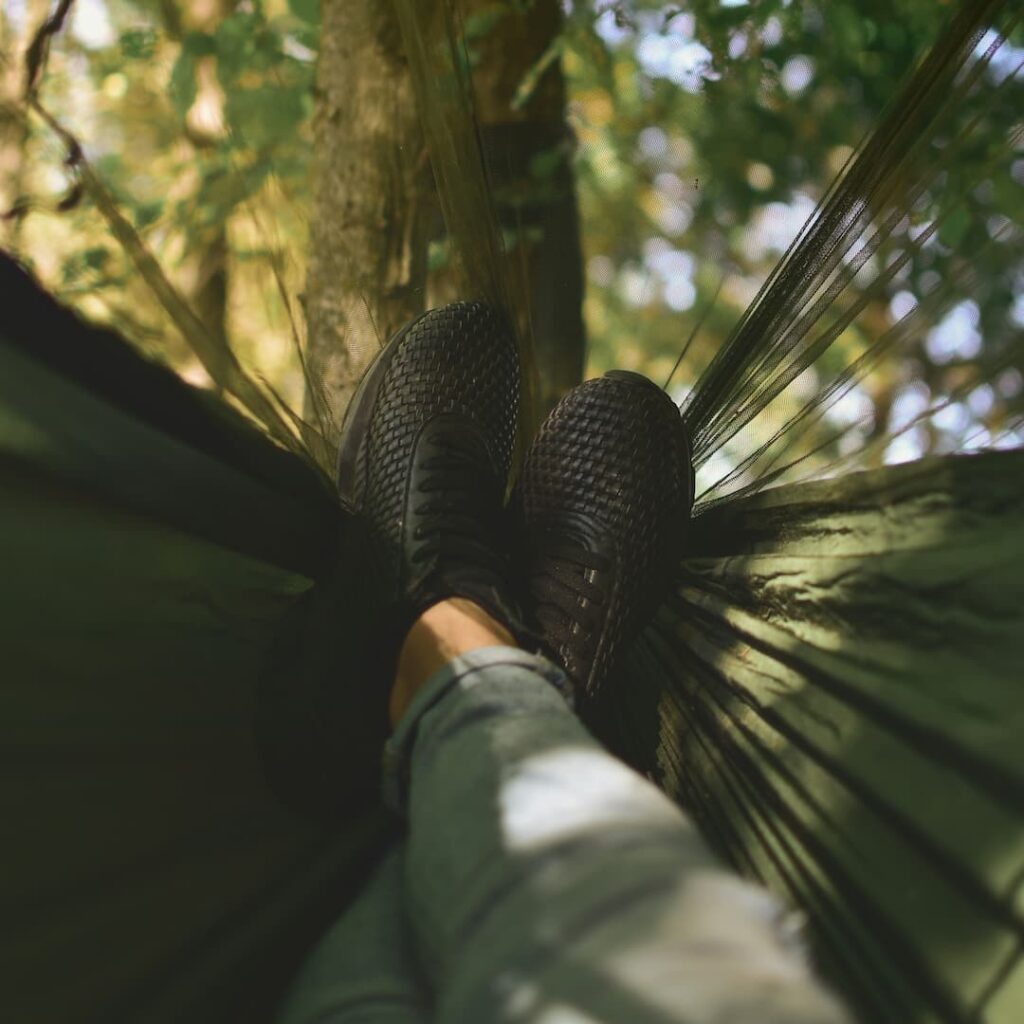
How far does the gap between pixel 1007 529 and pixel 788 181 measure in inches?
48.6

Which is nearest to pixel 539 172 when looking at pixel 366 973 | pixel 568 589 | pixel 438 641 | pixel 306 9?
pixel 306 9

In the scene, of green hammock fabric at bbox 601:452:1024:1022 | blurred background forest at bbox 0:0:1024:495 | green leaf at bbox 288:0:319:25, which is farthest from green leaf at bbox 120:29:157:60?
green hammock fabric at bbox 601:452:1024:1022

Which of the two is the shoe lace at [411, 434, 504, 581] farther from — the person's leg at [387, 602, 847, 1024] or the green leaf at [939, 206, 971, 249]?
the green leaf at [939, 206, 971, 249]

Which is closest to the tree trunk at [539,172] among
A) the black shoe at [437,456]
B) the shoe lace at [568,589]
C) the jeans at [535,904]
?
the black shoe at [437,456]

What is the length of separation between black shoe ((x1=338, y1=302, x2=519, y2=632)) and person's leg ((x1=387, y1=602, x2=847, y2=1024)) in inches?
8.7

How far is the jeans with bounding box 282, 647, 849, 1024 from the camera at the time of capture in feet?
1.39

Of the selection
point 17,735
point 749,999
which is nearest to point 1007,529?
point 749,999

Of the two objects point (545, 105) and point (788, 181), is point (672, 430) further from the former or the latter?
point (788, 181)

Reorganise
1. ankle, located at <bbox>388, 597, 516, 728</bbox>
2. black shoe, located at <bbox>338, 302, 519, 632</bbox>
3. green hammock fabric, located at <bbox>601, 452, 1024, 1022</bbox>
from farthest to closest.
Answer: black shoe, located at <bbox>338, 302, 519, 632</bbox> → ankle, located at <bbox>388, 597, 516, 728</bbox> → green hammock fabric, located at <bbox>601, 452, 1024, 1022</bbox>

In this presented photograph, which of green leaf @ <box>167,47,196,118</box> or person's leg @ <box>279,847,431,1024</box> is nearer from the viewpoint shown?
person's leg @ <box>279,847,431,1024</box>

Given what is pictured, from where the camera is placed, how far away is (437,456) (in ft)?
3.13

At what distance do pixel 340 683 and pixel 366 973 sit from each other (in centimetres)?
25

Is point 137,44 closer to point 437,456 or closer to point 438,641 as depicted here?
point 437,456

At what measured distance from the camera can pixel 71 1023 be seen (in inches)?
22.2
